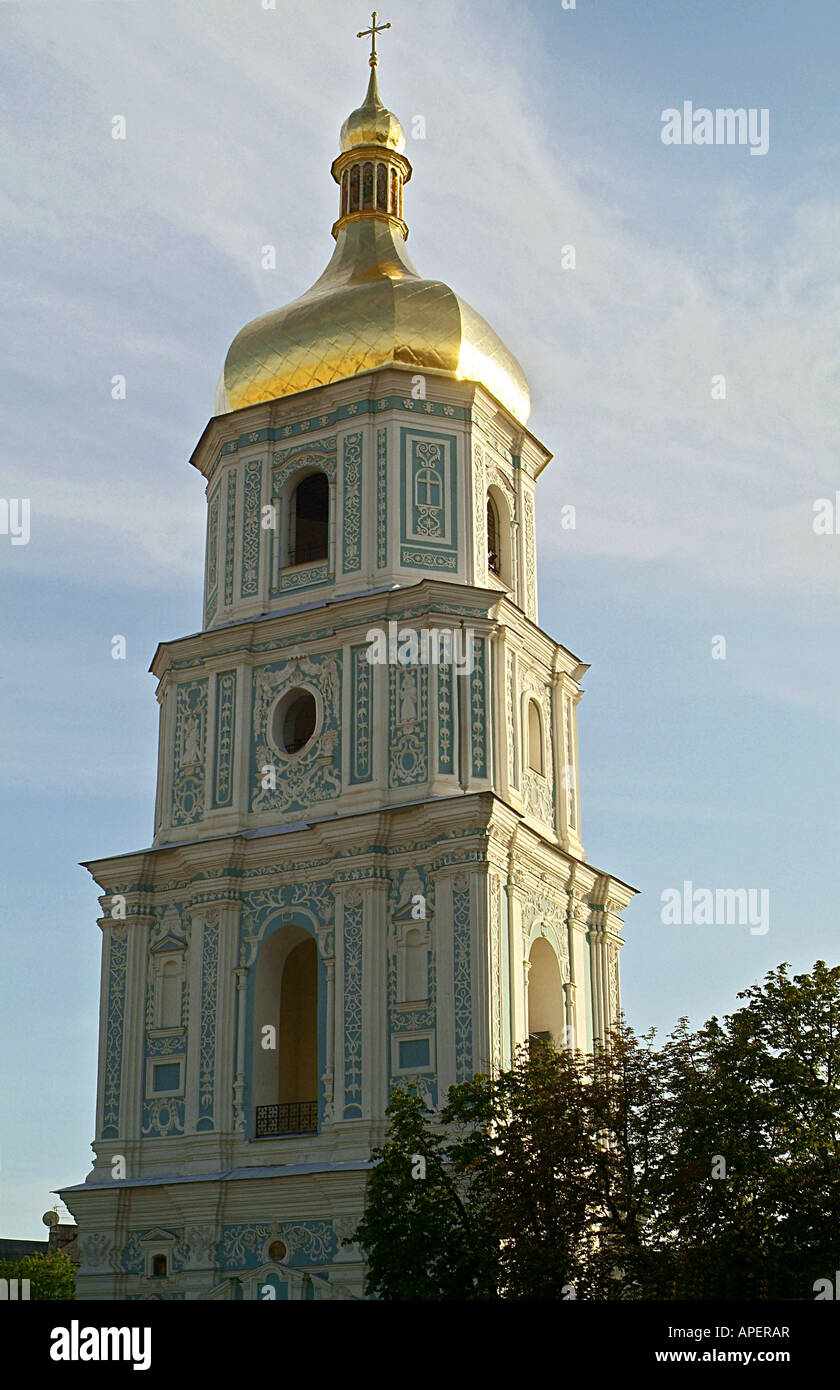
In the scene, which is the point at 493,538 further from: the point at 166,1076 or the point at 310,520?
the point at 166,1076

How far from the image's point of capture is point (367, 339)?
1102 inches

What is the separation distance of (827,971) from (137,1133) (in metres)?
10.2

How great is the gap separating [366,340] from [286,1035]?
11077 mm

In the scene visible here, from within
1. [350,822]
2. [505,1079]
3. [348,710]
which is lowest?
[505,1079]

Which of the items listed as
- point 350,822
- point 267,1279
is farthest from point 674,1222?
→ point 350,822

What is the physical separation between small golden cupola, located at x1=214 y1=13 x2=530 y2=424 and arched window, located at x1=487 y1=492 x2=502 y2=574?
167 cm

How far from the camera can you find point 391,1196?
19359 millimetres

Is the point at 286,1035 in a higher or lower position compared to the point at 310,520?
lower

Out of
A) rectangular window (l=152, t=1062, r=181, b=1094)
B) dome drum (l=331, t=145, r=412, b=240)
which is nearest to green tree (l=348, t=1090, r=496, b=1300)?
rectangular window (l=152, t=1062, r=181, b=1094)

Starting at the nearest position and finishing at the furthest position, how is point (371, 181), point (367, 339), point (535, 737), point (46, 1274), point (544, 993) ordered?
point (544, 993) → point (535, 737) → point (367, 339) → point (371, 181) → point (46, 1274)

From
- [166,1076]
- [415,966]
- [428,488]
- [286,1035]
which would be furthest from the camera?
[428,488]

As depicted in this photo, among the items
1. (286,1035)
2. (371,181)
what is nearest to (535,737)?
(286,1035)

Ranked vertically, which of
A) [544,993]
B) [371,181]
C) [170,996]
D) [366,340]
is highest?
[371,181]
